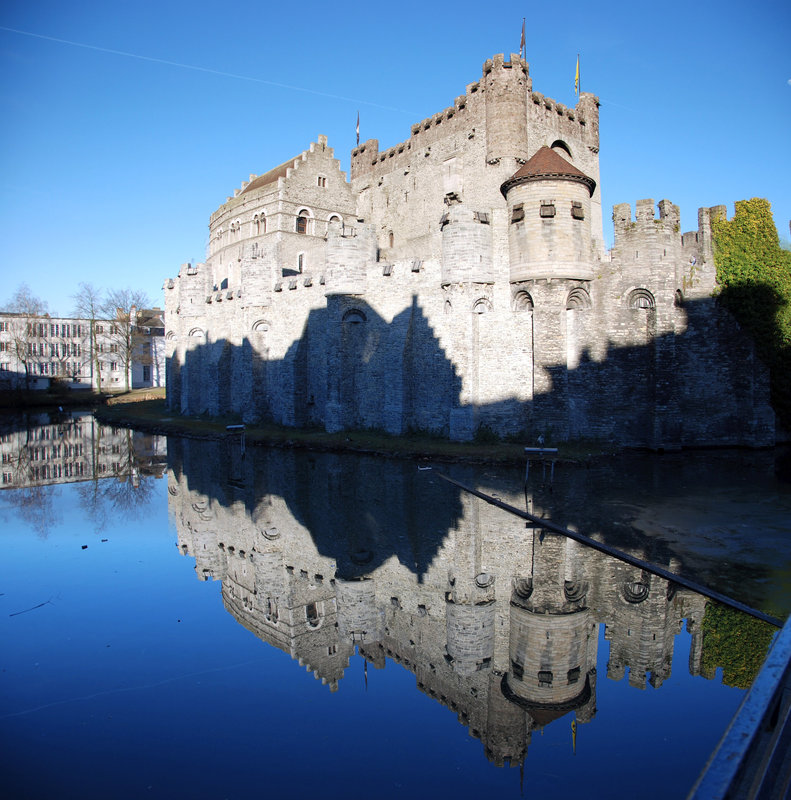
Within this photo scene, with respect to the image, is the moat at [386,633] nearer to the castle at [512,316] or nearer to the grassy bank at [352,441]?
the grassy bank at [352,441]

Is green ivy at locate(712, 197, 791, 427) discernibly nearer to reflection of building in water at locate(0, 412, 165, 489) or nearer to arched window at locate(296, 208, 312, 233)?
reflection of building in water at locate(0, 412, 165, 489)

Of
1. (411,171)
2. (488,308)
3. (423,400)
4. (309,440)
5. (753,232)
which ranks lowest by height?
(309,440)

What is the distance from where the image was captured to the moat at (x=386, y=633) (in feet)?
17.2

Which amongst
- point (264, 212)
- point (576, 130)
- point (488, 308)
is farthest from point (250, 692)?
point (264, 212)

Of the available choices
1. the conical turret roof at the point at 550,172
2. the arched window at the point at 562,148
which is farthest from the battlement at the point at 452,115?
the conical turret roof at the point at 550,172

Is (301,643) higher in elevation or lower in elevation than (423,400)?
lower

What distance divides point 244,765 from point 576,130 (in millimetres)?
31434

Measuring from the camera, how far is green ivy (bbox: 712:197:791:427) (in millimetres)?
22656

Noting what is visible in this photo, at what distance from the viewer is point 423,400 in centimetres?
2367

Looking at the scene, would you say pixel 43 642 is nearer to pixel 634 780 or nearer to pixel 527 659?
pixel 527 659

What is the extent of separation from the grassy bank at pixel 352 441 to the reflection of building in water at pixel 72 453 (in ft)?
5.85

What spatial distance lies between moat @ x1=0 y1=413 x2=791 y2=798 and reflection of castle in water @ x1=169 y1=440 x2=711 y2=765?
0.03 m

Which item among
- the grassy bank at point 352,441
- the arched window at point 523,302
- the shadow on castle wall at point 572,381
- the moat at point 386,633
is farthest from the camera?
the arched window at point 523,302

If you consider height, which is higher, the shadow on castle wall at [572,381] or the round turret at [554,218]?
the round turret at [554,218]
